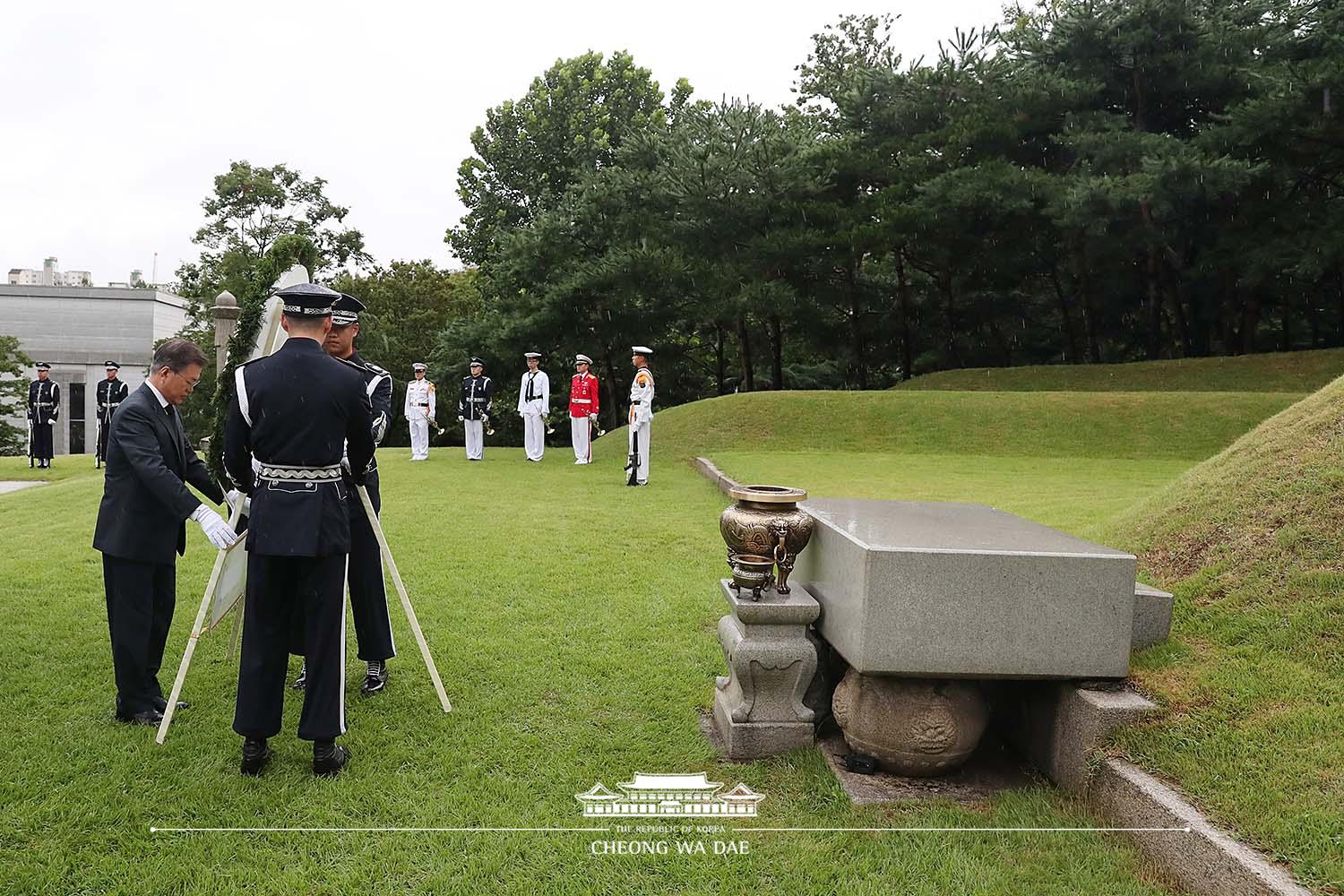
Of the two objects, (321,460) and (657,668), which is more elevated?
(321,460)

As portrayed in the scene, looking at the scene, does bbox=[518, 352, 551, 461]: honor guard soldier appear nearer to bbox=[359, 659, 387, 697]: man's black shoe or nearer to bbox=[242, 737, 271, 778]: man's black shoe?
bbox=[359, 659, 387, 697]: man's black shoe

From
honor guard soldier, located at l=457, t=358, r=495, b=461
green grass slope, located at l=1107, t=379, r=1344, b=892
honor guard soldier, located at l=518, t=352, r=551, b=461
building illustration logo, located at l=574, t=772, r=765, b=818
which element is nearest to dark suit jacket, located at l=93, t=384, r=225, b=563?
building illustration logo, located at l=574, t=772, r=765, b=818

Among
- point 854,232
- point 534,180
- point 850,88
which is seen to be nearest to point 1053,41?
point 850,88

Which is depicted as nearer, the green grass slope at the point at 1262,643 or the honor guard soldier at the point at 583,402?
the green grass slope at the point at 1262,643

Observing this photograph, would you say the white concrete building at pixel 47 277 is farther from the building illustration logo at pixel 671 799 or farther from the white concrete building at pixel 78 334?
the building illustration logo at pixel 671 799

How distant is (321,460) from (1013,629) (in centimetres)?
273

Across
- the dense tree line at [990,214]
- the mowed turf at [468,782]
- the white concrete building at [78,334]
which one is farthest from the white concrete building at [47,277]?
the mowed turf at [468,782]

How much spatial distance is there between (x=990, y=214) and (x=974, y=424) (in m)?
9.31

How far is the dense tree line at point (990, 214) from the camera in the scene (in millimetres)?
22922

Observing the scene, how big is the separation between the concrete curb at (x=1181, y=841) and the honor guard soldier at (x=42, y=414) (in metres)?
20.4

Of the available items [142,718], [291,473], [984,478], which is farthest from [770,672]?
[984,478]

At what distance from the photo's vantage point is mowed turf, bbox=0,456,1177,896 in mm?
3023

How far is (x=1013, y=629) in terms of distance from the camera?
346cm

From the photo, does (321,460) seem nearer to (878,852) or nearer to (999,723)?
(878,852)
